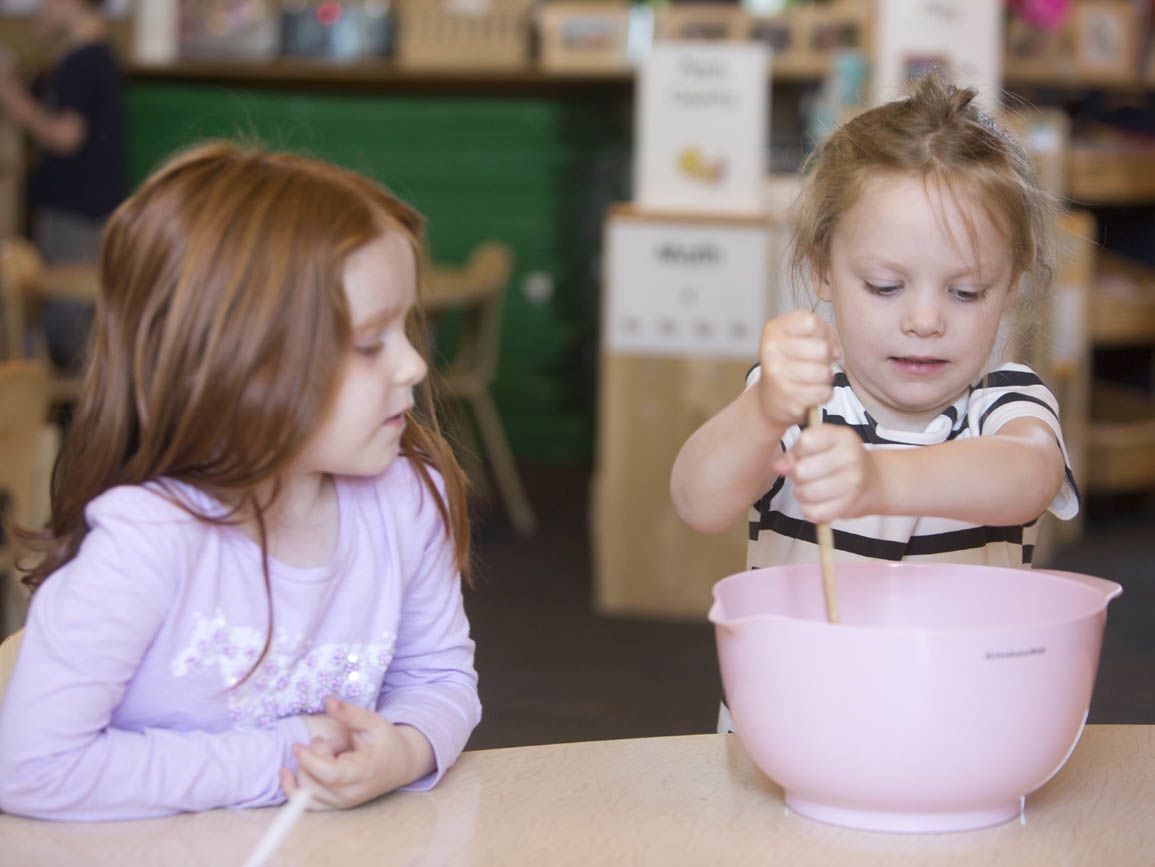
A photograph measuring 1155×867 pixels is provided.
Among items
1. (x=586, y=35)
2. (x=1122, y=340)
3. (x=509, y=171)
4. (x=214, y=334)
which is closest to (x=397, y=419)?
(x=214, y=334)

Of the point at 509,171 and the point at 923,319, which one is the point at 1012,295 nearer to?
the point at 923,319

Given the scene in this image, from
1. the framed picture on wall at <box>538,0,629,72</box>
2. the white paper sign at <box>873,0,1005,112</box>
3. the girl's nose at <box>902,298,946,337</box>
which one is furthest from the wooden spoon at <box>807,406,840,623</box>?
the framed picture on wall at <box>538,0,629,72</box>

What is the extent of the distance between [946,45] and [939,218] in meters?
2.66

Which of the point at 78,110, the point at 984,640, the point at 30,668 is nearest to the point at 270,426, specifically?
the point at 30,668

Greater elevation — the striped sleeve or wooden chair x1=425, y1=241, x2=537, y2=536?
the striped sleeve

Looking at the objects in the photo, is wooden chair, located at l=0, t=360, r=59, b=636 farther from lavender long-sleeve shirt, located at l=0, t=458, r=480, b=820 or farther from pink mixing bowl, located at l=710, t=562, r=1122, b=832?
pink mixing bowl, located at l=710, t=562, r=1122, b=832

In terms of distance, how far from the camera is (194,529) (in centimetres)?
96

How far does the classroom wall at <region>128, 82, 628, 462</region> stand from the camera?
5.48m

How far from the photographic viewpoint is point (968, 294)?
113 centimetres

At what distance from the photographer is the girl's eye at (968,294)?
1.13 metres

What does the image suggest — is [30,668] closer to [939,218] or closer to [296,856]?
[296,856]

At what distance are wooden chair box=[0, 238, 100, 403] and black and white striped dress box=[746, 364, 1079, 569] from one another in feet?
10.0

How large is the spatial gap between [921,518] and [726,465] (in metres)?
0.24

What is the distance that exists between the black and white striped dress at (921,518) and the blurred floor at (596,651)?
1.59m
